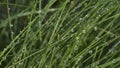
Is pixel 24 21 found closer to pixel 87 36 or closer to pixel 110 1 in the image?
pixel 87 36

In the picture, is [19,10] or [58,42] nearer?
[58,42]

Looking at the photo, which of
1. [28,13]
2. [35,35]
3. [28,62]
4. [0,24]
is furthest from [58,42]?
[0,24]

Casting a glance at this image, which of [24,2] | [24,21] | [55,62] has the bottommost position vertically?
[55,62]

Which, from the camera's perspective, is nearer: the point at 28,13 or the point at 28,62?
the point at 28,62

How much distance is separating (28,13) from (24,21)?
7.4 inches

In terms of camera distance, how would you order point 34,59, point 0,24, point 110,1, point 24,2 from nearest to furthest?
point 34,59, point 110,1, point 0,24, point 24,2

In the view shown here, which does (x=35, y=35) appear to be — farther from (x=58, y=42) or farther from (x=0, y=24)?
(x=0, y=24)

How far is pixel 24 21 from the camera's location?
1.75 metres

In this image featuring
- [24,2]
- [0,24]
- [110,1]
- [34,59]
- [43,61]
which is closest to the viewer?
[43,61]

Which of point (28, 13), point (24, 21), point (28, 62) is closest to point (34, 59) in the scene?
point (28, 62)

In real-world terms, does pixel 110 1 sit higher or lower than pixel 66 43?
higher

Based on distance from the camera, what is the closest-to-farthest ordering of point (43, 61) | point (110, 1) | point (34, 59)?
point (43, 61) < point (34, 59) < point (110, 1)

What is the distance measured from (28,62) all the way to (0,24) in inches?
12.7

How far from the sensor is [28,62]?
1436mm
